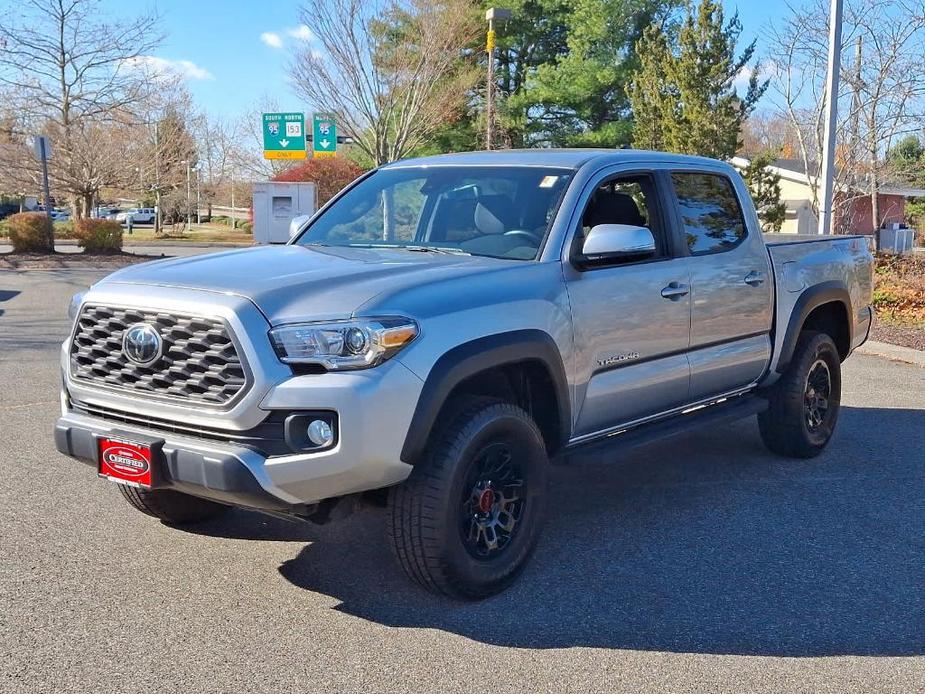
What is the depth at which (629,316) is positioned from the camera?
4777 millimetres

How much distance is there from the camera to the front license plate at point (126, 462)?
12.2 feet

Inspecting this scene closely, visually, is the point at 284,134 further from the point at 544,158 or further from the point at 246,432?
the point at 246,432

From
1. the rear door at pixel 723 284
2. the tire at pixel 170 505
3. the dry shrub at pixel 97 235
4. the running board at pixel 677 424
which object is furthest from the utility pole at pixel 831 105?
the dry shrub at pixel 97 235

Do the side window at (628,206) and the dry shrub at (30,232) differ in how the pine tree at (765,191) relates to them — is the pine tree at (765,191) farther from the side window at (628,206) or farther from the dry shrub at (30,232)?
the dry shrub at (30,232)

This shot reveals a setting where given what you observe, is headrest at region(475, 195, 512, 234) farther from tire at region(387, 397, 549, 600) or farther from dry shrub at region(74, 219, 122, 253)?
dry shrub at region(74, 219, 122, 253)

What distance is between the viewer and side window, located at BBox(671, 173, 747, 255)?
5.51m

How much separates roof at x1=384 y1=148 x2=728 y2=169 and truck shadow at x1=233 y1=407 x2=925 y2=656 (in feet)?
5.18

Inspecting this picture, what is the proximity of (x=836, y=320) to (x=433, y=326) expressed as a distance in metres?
4.18

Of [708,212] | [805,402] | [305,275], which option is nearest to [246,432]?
[305,275]

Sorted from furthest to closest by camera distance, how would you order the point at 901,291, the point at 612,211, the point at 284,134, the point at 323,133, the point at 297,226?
the point at 284,134 < the point at 323,133 < the point at 901,291 < the point at 297,226 < the point at 612,211

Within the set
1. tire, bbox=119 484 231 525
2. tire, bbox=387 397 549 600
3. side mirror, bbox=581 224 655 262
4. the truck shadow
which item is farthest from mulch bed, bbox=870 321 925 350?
tire, bbox=119 484 231 525

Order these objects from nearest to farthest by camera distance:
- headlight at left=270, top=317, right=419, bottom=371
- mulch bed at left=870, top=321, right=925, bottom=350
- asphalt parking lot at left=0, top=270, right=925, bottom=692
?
1. asphalt parking lot at left=0, top=270, right=925, bottom=692
2. headlight at left=270, top=317, right=419, bottom=371
3. mulch bed at left=870, top=321, right=925, bottom=350

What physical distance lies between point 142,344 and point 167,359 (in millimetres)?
129

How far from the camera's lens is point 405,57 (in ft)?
79.7
